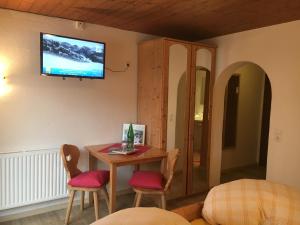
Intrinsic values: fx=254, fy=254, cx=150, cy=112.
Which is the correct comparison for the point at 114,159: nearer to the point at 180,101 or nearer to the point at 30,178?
the point at 30,178

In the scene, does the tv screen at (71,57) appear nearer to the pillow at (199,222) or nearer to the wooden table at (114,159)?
the wooden table at (114,159)

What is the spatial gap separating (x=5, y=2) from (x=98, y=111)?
1570 millimetres

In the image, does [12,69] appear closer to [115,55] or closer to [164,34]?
[115,55]

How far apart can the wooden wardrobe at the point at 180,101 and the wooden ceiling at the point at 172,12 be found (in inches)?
11.7

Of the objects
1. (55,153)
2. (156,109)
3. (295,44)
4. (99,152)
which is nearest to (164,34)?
(156,109)

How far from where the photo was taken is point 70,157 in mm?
2887

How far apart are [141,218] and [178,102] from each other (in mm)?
2336

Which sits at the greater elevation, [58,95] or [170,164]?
[58,95]

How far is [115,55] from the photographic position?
346 cm

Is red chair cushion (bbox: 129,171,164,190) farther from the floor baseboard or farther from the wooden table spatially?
the floor baseboard

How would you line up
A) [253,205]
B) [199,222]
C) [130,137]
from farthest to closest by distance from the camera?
[130,137], [199,222], [253,205]

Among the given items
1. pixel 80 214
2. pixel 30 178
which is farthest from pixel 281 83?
pixel 30 178

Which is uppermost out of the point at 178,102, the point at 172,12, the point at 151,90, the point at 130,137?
the point at 172,12

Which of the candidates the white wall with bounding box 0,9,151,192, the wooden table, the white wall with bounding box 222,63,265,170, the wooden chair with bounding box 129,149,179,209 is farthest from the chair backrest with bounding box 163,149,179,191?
the white wall with bounding box 222,63,265,170
